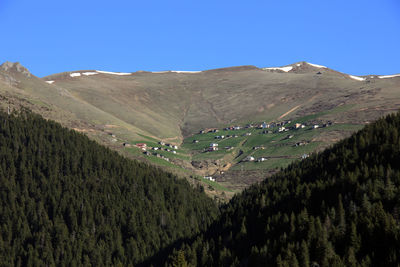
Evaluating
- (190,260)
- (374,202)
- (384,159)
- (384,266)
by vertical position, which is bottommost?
(190,260)

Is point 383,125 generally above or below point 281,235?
above

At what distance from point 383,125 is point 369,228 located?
239 ft

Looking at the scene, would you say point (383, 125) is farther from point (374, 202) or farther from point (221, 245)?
point (221, 245)

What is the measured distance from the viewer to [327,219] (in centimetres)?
14062

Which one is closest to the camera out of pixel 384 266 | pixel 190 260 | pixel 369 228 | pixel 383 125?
pixel 384 266

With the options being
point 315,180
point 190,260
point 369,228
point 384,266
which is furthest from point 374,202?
point 190,260

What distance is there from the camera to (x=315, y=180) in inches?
7229

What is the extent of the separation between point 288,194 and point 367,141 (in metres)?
33.8

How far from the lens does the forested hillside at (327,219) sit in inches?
5128

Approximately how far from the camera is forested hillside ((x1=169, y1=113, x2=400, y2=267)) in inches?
5128

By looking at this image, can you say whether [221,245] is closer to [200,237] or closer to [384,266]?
[200,237]

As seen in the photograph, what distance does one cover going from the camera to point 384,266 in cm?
12119

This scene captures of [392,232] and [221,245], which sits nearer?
[392,232]

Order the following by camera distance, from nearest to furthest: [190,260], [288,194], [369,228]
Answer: [369,228] → [190,260] → [288,194]
